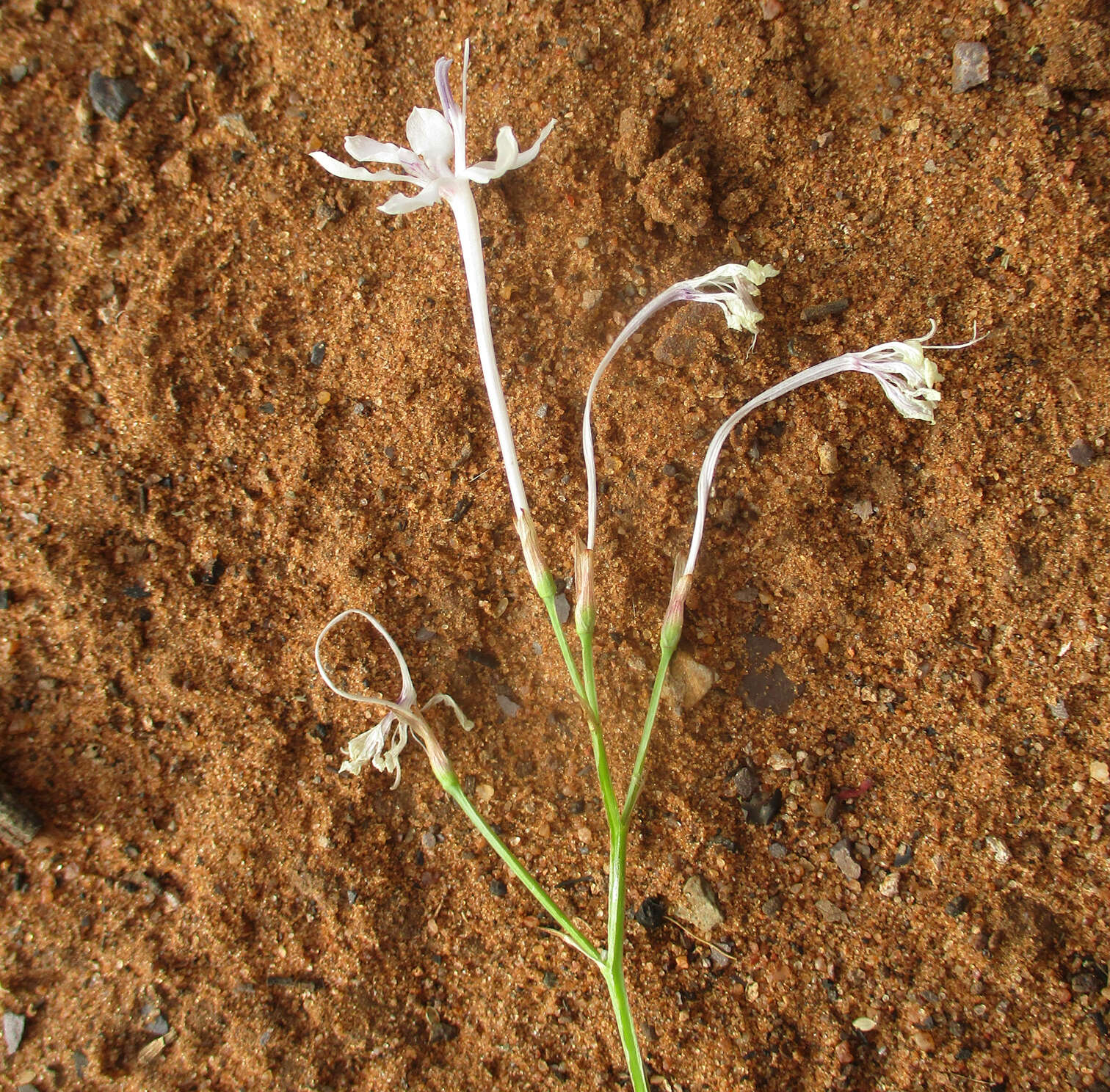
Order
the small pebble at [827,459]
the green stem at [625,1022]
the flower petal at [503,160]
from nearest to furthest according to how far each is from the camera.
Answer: the flower petal at [503,160], the green stem at [625,1022], the small pebble at [827,459]

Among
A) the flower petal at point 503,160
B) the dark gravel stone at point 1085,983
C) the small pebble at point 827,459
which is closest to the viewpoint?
the flower petal at point 503,160

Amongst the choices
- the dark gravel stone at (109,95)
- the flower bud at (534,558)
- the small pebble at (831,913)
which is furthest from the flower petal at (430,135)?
the small pebble at (831,913)

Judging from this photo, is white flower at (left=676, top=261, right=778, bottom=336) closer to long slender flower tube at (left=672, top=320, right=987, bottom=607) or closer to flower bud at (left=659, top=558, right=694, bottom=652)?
long slender flower tube at (left=672, top=320, right=987, bottom=607)

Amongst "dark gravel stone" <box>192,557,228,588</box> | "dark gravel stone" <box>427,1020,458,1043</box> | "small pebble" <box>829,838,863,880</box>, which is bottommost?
"dark gravel stone" <box>427,1020,458,1043</box>

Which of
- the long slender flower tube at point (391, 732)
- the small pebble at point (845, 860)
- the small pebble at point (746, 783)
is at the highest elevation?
the long slender flower tube at point (391, 732)

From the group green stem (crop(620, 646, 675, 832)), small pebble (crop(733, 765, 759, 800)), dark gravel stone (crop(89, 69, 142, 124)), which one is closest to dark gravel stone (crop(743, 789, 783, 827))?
small pebble (crop(733, 765, 759, 800))

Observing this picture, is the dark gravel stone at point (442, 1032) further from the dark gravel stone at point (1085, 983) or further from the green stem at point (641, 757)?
the dark gravel stone at point (1085, 983)
